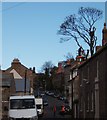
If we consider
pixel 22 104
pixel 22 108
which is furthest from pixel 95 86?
pixel 22 108

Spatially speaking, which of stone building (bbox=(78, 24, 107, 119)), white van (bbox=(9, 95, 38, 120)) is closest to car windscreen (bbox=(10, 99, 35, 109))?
white van (bbox=(9, 95, 38, 120))

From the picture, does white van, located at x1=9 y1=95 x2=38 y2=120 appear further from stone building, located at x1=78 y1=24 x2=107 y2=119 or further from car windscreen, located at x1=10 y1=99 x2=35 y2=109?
stone building, located at x1=78 y1=24 x2=107 y2=119

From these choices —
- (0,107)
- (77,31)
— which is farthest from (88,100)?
(77,31)

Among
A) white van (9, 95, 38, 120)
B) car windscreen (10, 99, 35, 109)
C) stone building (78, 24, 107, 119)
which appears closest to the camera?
white van (9, 95, 38, 120)

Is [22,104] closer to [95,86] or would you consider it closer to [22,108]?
[22,108]

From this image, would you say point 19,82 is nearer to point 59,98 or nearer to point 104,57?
point 59,98

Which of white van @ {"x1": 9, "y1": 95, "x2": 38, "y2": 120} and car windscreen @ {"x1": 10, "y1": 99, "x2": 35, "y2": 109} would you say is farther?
car windscreen @ {"x1": 10, "y1": 99, "x2": 35, "y2": 109}

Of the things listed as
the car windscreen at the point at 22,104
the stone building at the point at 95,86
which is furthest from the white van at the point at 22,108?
the stone building at the point at 95,86

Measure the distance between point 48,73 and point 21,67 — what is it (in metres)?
36.2

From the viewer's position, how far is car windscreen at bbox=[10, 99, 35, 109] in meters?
30.4

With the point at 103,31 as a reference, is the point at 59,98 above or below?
below

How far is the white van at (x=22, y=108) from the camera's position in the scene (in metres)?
29.6

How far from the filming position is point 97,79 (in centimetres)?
3659

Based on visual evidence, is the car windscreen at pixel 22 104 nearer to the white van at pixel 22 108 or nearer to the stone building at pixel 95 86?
the white van at pixel 22 108
